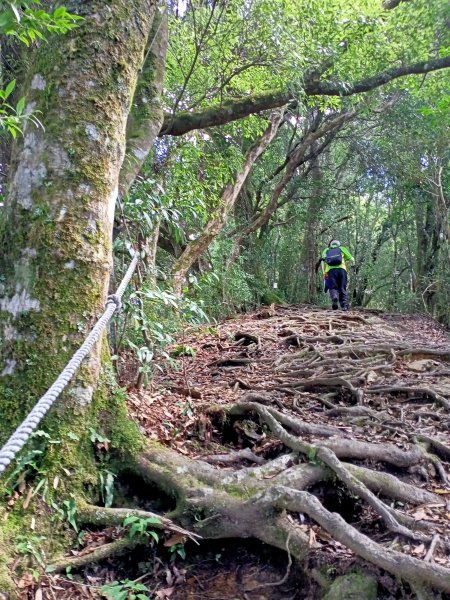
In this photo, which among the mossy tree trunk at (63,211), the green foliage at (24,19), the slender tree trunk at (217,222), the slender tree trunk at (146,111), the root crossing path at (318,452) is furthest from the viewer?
the slender tree trunk at (217,222)

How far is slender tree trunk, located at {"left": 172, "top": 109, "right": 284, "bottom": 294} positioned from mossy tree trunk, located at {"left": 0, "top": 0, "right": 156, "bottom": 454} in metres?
4.40

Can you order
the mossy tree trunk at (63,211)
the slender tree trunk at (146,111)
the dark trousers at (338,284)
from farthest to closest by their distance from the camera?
the dark trousers at (338,284) → the slender tree trunk at (146,111) → the mossy tree trunk at (63,211)

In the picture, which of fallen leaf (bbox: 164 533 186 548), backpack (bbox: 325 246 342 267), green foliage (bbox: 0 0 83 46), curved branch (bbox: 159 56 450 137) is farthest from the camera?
backpack (bbox: 325 246 342 267)

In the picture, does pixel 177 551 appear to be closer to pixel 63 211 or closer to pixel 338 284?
pixel 63 211

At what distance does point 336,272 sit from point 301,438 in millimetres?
8217

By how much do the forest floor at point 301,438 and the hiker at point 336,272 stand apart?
13.5ft

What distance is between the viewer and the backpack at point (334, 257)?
11258 mm

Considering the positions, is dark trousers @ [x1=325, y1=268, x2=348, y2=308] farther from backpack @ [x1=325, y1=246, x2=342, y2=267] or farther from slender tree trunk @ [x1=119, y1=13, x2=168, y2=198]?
slender tree trunk @ [x1=119, y1=13, x2=168, y2=198]

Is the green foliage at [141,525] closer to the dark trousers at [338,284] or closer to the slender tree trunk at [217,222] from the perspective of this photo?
the slender tree trunk at [217,222]

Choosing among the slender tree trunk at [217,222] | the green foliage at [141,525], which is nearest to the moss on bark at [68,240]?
the green foliage at [141,525]

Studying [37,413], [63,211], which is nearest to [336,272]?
[63,211]

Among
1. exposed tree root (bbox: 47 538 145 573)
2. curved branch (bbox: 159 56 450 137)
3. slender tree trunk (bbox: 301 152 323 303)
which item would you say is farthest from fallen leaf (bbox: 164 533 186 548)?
slender tree trunk (bbox: 301 152 323 303)

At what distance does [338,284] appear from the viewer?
38.3ft

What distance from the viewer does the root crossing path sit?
2.61 metres
